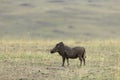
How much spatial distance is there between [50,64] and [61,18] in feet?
240

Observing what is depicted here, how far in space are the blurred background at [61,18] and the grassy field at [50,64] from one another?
4838cm

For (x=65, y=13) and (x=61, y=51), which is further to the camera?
(x=65, y=13)

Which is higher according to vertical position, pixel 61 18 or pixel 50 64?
pixel 50 64

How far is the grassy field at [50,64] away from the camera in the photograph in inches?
606

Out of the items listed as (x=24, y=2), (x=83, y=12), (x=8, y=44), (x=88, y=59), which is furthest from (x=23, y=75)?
(x=24, y=2)

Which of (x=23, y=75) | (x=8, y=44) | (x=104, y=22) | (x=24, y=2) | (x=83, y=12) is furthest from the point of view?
(x=24, y=2)

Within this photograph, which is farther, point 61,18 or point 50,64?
point 61,18

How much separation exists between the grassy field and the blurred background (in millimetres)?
48381

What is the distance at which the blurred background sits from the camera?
78.8 meters

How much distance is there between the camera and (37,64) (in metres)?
18.1

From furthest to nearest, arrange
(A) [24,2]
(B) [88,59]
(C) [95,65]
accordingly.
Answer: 1. (A) [24,2]
2. (B) [88,59]
3. (C) [95,65]

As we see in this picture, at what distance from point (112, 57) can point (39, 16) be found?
6945 centimetres

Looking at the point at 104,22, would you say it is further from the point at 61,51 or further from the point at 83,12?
the point at 61,51

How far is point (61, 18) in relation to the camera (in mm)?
91438
